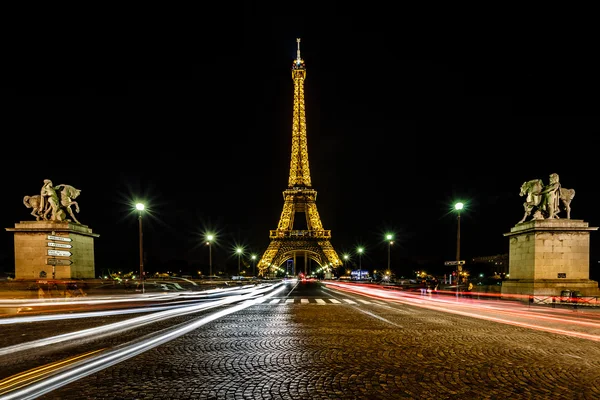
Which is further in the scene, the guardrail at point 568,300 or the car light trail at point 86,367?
the guardrail at point 568,300

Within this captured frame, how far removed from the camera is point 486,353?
308 inches

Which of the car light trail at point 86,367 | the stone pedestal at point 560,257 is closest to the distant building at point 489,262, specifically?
the stone pedestal at point 560,257

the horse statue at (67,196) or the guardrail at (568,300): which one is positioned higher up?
the horse statue at (67,196)

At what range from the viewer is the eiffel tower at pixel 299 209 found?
8475 cm

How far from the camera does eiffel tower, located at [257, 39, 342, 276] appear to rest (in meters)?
84.8

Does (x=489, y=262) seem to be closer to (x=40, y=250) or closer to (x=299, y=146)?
(x=299, y=146)

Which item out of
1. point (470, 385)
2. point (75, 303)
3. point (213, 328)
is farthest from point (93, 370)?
point (75, 303)

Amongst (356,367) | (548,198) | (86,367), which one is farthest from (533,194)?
(86,367)

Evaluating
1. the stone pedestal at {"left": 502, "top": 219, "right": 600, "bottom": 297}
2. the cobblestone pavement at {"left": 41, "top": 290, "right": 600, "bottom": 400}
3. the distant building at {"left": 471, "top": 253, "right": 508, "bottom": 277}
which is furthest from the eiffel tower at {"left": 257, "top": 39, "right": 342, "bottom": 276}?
the cobblestone pavement at {"left": 41, "top": 290, "right": 600, "bottom": 400}

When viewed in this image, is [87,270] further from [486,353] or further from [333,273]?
[333,273]

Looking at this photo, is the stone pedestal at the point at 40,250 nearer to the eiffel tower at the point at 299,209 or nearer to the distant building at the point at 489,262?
the eiffel tower at the point at 299,209

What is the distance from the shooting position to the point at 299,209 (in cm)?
9262

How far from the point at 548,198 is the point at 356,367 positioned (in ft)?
64.5

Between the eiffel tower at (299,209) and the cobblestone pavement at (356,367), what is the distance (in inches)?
2916
